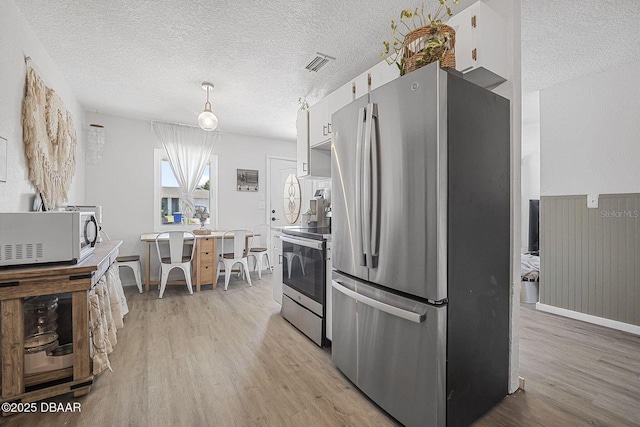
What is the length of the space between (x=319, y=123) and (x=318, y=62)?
0.58 meters

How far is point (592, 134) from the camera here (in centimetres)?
311

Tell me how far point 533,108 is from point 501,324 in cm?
367

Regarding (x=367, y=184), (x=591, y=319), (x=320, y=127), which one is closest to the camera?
(x=367, y=184)

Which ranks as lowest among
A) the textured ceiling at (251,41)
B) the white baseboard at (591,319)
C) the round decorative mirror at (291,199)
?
the white baseboard at (591,319)

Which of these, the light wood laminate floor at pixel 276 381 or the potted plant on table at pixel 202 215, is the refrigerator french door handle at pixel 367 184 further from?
the potted plant on table at pixel 202 215

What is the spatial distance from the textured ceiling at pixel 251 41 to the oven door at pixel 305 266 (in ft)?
5.64

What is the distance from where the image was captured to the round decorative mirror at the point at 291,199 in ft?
20.0

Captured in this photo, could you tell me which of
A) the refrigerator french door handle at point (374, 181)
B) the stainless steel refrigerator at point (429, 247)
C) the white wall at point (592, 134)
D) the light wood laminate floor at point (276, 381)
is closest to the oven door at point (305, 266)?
the light wood laminate floor at point (276, 381)

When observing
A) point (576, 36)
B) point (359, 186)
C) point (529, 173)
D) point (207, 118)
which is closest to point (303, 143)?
point (207, 118)

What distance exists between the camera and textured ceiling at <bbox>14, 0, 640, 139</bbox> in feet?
6.96

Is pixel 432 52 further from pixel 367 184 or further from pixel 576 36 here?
pixel 576 36

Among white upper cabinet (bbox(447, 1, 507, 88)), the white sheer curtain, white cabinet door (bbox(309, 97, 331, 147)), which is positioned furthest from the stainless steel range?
the white sheer curtain

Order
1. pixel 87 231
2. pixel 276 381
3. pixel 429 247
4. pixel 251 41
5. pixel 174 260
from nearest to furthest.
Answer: pixel 429 247
pixel 276 381
pixel 87 231
pixel 251 41
pixel 174 260

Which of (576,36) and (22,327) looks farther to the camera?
(576,36)
